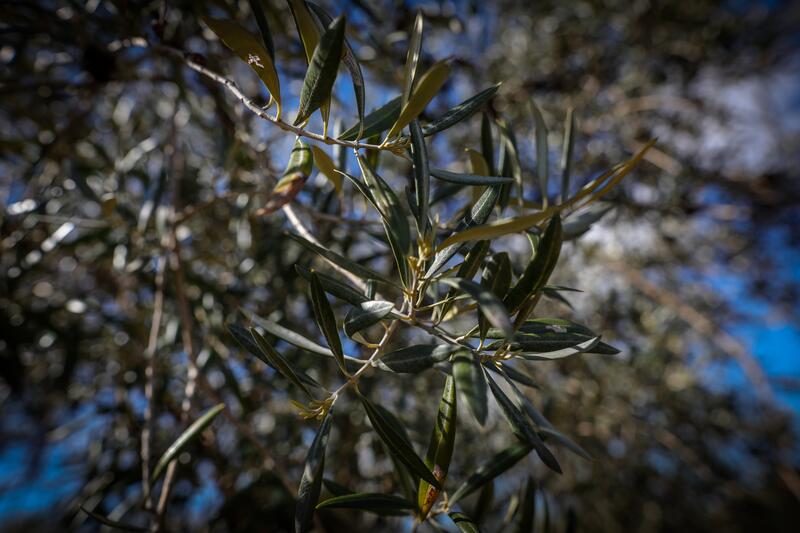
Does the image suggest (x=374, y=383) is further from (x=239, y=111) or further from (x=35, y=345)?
(x=35, y=345)

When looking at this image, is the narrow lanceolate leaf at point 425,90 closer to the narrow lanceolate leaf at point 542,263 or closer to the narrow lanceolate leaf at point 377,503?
the narrow lanceolate leaf at point 542,263

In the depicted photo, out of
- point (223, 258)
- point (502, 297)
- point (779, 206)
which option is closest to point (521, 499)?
point (502, 297)

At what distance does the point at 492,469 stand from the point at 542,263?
44cm

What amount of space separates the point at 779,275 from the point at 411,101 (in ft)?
12.7

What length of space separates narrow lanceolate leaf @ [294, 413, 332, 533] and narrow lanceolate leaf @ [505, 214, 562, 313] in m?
0.30

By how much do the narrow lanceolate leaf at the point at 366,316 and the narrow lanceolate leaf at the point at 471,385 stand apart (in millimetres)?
105

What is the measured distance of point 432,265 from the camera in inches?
23.4

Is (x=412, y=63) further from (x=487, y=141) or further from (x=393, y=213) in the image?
(x=487, y=141)

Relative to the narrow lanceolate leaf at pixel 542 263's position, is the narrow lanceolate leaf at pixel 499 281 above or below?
below

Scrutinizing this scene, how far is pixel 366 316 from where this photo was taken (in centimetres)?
56

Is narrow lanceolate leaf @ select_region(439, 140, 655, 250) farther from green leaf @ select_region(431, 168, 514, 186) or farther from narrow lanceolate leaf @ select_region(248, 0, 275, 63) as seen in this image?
narrow lanceolate leaf @ select_region(248, 0, 275, 63)

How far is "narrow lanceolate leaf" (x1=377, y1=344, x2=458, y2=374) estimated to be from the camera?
58 cm

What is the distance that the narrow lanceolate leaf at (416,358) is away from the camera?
58cm

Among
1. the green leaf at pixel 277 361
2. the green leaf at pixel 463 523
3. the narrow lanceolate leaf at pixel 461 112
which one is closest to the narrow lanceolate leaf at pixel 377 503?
the green leaf at pixel 463 523
